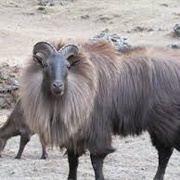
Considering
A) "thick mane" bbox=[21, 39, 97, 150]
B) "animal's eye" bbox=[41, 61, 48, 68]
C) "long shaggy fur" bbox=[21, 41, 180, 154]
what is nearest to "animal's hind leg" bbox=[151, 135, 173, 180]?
"long shaggy fur" bbox=[21, 41, 180, 154]

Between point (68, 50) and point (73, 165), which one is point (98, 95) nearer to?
point (68, 50)

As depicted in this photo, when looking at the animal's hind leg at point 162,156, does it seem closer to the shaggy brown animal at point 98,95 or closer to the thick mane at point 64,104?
the shaggy brown animal at point 98,95

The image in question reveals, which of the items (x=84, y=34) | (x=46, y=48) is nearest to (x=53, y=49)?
(x=46, y=48)

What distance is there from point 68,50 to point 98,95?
687 millimetres

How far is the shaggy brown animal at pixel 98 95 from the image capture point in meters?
8.16

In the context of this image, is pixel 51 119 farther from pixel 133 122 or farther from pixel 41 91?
pixel 133 122

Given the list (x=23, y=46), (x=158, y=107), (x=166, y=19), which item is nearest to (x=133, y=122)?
(x=158, y=107)

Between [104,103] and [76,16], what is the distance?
24041 millimetres

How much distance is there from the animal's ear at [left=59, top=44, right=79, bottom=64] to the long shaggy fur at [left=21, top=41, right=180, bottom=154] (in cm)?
13

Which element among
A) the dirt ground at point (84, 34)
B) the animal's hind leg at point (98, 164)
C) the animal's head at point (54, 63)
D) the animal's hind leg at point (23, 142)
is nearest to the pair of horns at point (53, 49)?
the animal's head at point (54, 63)

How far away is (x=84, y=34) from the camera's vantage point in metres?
28.3

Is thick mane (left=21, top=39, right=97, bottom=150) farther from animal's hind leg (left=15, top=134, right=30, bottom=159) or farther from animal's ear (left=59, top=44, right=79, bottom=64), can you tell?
animal's hind leg (left=15, top=134, right=30, bottom=159)

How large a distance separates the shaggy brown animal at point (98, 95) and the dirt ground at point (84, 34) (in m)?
1.02

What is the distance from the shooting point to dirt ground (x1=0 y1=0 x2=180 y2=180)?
995 cm
